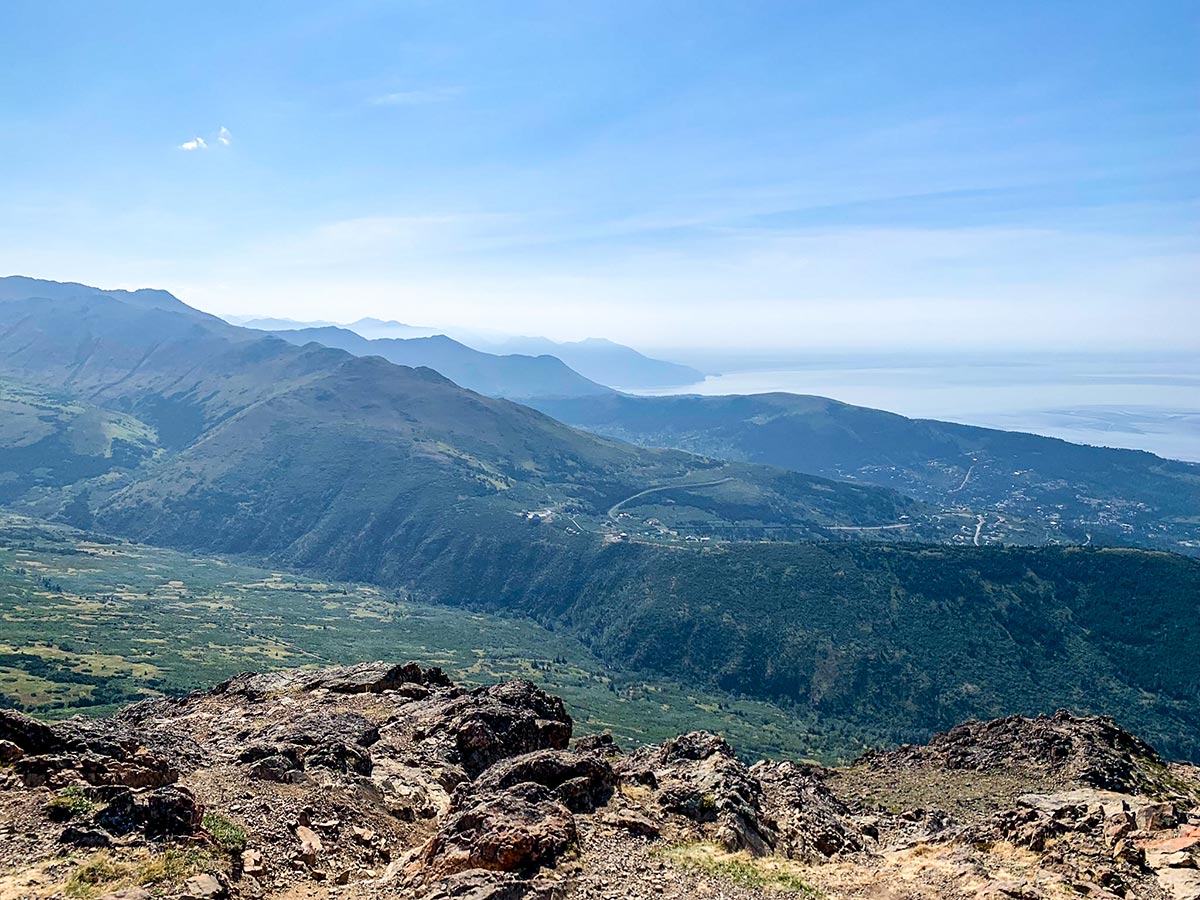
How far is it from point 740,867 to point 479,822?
8787 mm

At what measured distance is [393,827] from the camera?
2945 cm

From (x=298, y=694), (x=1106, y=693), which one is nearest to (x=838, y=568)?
(x=1106, y=693)

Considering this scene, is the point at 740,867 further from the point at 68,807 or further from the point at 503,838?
the point at 68,807

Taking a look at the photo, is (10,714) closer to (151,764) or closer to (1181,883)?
(151,764)

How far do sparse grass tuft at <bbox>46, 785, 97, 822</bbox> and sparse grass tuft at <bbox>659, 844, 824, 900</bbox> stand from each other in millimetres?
17415

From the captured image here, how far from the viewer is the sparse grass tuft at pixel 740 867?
24.6m

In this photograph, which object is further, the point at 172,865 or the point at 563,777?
the point at 563,777

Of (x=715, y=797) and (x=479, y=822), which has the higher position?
(x=479, y=822)

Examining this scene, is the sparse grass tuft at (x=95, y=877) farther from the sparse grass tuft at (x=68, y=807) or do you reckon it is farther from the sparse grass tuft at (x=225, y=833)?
the sparse grass tuft at (x=225, y=833)

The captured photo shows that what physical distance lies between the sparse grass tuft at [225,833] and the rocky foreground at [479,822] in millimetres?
87

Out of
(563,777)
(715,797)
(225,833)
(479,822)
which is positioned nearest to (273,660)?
(563,777)

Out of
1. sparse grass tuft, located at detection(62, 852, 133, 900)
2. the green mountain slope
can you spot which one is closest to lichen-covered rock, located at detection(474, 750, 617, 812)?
sparse grass tuft, located at detection(62, 852, 133, 900)

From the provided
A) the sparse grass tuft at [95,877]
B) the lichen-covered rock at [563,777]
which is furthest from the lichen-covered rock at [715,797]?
the sparse grass tuft at [95,877]

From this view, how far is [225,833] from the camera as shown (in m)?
24.4
